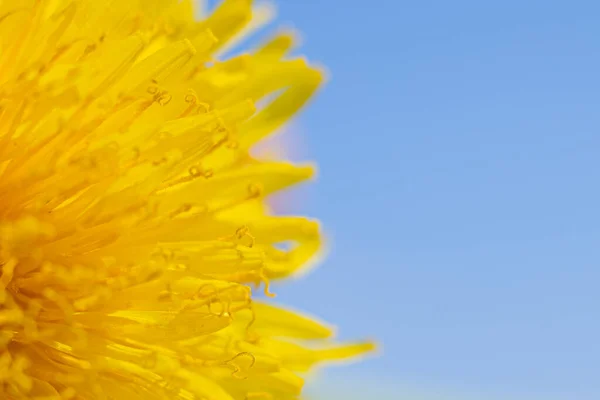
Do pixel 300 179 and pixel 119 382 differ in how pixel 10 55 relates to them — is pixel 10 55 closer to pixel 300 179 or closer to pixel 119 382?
pixel 119 382

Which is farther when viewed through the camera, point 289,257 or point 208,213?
point 289,257

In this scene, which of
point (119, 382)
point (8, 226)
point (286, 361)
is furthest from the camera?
point (286, 361)

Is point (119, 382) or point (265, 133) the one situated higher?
point (265, 133)

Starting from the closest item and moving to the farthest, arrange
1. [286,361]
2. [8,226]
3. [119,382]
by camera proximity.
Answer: [8,226] < [119,382] < [286,361]

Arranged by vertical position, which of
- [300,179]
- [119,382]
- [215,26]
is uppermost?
[215,26]

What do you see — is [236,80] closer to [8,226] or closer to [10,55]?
[10,55]

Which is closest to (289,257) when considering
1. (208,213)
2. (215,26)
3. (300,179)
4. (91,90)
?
(300,179)
